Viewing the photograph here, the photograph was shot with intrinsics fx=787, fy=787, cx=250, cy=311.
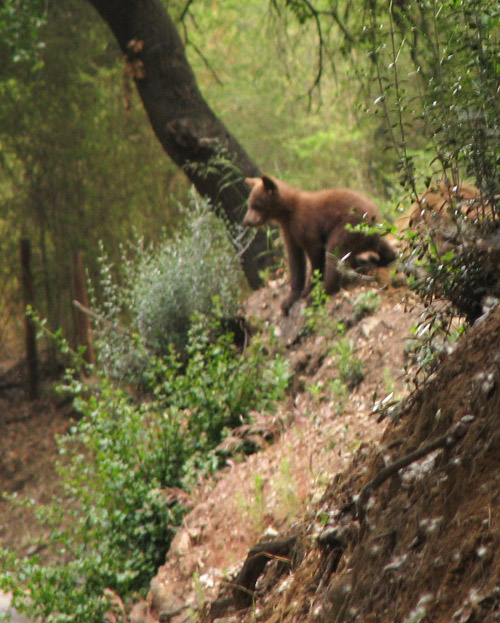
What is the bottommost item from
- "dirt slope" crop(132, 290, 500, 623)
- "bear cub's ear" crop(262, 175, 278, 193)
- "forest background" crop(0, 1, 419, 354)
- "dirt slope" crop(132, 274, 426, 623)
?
"dirt slope" crop(132, 274, 426, 623)

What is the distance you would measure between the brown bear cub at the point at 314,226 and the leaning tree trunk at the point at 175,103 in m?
1.36

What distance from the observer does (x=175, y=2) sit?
390 inches

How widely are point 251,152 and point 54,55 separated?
531cm

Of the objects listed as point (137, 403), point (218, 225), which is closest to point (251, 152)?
point (218, 225)

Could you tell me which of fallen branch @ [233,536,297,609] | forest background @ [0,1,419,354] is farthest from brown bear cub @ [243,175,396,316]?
forest background @ [0,1,419,354]

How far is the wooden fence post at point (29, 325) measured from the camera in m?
9.70

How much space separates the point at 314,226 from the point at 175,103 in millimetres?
2710

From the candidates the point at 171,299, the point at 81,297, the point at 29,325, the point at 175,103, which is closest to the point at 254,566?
the point at 171,299

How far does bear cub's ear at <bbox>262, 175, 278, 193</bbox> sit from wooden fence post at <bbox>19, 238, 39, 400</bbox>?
15.8ft

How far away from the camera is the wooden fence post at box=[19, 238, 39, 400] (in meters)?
9.70

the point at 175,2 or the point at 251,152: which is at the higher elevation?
the point at 175,2

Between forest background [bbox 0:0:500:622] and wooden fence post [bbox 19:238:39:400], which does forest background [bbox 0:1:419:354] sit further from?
wooden fence post [bbox 19:238:39:400]

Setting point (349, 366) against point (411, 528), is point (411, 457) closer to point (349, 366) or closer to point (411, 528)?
point (411, 528)

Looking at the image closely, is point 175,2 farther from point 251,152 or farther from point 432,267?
point 432,267
